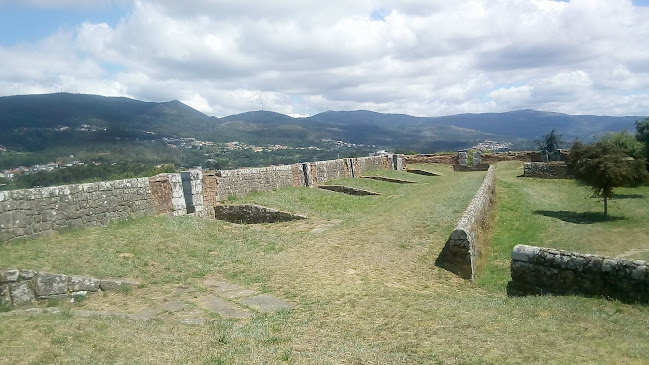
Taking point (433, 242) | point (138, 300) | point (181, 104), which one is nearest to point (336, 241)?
point (433, 242)

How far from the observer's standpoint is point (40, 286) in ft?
24.0

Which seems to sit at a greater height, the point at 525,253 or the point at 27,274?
the point at 27,274

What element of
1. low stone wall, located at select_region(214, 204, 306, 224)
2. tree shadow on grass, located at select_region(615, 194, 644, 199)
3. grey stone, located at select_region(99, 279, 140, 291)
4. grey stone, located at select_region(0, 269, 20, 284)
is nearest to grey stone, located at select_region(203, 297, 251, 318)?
grey stone, located at select_region(99, 279, 140, 291)

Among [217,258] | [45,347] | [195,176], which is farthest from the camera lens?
[195,176]

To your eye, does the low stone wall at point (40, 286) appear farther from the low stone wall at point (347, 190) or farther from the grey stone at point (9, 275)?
the low stone wall at point (347, 190)

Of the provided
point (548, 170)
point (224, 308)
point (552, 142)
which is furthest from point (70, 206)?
point (552, 142)

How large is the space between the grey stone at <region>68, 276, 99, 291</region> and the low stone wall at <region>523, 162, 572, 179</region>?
28530 millimetres

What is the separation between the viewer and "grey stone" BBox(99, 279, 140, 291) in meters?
7.91

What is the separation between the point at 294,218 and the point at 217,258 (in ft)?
17.3

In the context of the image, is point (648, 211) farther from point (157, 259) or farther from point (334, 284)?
point (157, 259)

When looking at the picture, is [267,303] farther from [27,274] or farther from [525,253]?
[525,253]

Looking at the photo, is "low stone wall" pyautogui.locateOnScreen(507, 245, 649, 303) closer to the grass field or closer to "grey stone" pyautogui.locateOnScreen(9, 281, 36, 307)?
the grass field

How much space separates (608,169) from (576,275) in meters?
10.3

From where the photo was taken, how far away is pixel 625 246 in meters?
13.0
